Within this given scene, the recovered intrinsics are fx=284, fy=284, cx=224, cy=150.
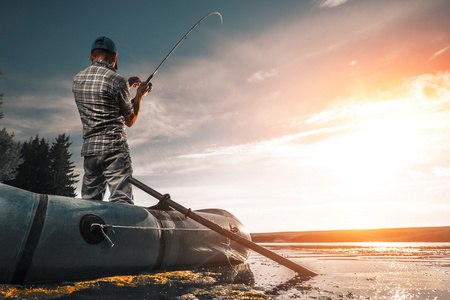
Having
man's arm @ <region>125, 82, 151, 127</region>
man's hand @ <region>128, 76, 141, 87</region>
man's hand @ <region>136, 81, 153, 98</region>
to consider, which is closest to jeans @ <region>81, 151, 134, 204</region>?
man's arm @ <region>125, 82, 151, 127</region>

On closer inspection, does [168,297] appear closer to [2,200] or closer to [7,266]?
[7,266]

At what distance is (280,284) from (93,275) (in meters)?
2.17

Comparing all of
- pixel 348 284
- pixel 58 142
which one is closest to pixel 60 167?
pixel 58 142

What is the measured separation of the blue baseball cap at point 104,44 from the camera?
14.6 feet

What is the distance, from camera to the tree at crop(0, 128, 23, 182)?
29.3 meters

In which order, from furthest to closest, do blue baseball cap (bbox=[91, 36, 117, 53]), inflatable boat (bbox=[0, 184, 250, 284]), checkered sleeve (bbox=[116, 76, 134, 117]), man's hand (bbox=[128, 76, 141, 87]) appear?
man's hand (bbox=[128, 76, 141, 87])
blue baseball cap (bbox=[91, 36, 117, 53])
checkered sleeve (bbox=[116, 76, 134, 117])
inflatable boat (bbox=[0, 184, 250, 284])

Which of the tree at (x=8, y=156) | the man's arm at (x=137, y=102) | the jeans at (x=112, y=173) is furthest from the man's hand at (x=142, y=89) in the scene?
the tree at (x=8, y=156)

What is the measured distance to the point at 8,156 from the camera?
30359 millimetres

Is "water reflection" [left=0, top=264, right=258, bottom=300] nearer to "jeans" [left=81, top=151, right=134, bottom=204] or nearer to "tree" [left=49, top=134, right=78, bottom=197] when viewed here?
"jeans" [left=81, top=151, right=134, bottom=204]

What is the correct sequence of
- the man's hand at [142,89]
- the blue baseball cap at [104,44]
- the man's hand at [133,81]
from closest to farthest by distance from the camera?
the blue baseball cap at [104,44] → the man's hand at [142,89] → the man's hand at [133,81]

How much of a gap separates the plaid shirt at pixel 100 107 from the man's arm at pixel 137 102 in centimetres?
32

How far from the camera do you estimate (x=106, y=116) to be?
4148 millimetres

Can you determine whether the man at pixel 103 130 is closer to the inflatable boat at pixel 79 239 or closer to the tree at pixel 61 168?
the inflatable boat at pixel 79 239

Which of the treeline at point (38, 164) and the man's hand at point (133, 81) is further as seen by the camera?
the treeline at point (38, 164)
